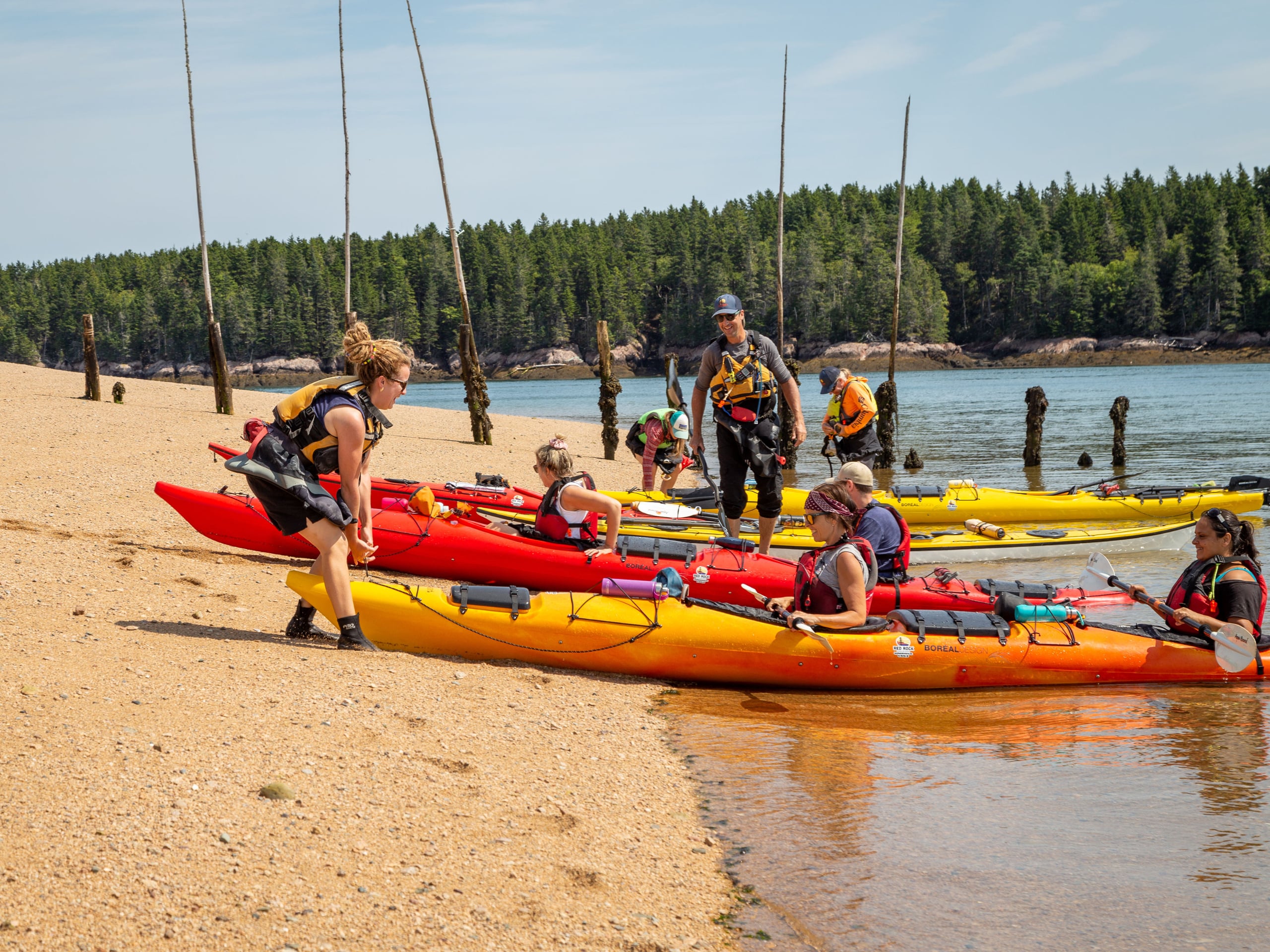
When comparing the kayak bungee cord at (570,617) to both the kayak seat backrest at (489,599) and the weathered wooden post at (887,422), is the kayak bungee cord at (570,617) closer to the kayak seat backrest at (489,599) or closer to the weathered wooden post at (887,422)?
the kayak seat backrest at (489,599)

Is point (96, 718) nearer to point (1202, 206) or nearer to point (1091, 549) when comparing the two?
point (1091, 549)

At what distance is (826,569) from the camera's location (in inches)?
230

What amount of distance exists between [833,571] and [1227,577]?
8.16ft

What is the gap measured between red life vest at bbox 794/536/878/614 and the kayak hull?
0.75 ft

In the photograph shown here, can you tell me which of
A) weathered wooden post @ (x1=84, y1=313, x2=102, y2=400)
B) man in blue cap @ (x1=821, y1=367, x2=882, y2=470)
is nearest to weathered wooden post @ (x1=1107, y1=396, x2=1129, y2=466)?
man in blue cap @ (x1=821, y1=367, x2=882, y2=470)

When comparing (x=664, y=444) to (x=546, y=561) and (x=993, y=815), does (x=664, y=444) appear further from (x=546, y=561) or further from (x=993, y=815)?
(x=993, y=815)

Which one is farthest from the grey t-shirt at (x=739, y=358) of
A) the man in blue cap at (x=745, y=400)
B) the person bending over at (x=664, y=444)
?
the person bending over at (x=664, y=444)

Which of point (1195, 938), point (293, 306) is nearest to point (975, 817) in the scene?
point (1195, 938)

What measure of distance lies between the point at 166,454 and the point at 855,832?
10.8 m

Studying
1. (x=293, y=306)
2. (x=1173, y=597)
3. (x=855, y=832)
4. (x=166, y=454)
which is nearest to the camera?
(x=855, y=832)

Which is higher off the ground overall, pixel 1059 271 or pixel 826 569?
pixel 1059 271

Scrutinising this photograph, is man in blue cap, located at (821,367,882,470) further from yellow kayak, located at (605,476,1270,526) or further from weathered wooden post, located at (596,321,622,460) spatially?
weathered wooden post, located at (596,321,622,460)

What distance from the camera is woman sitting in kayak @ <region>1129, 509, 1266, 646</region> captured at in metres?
5.86

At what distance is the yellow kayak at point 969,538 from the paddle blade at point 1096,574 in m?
2.30
